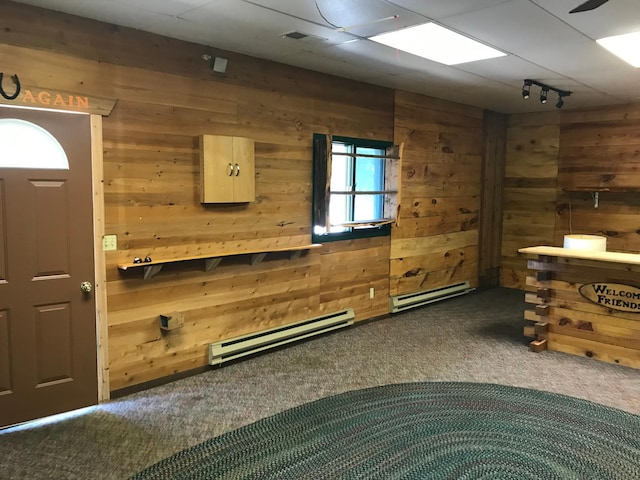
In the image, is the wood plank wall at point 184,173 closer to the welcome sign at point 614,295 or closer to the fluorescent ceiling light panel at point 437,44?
the fluorescent ceiling light panel at point 437,44

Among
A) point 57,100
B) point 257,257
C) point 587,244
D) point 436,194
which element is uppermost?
point 57,100

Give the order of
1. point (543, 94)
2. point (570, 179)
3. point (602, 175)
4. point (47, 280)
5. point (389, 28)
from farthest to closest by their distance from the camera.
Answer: point (570, 179)
point (602, 175)
point (543, 94)
point (389, 28)
point (47, 280)

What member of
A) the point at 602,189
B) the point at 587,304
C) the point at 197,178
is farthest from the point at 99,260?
the point at 602,189

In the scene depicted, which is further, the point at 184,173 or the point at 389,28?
the point at 184,173

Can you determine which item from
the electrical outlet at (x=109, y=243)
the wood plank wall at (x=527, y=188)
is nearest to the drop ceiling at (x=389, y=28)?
the electrical outlet at (x=109, y=243)

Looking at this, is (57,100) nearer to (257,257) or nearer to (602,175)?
(257,257)

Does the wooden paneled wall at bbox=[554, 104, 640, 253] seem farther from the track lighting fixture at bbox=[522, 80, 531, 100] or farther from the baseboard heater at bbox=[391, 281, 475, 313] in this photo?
the track lighting fixture at bbox=[522, 80, 531, 100]

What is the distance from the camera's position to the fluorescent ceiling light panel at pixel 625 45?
378cm

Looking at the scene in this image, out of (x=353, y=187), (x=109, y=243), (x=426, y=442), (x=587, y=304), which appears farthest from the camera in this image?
(x=353, y=187)

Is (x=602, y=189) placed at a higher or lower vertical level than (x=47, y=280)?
higher

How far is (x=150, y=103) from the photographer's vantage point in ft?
12.7

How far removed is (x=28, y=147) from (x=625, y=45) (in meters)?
4.41

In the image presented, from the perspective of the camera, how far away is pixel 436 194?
6.71m

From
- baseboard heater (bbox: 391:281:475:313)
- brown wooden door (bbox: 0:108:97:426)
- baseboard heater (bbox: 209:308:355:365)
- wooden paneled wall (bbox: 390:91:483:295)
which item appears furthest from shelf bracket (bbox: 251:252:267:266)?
baseboard heater (bbox: 391:281:475:313)
